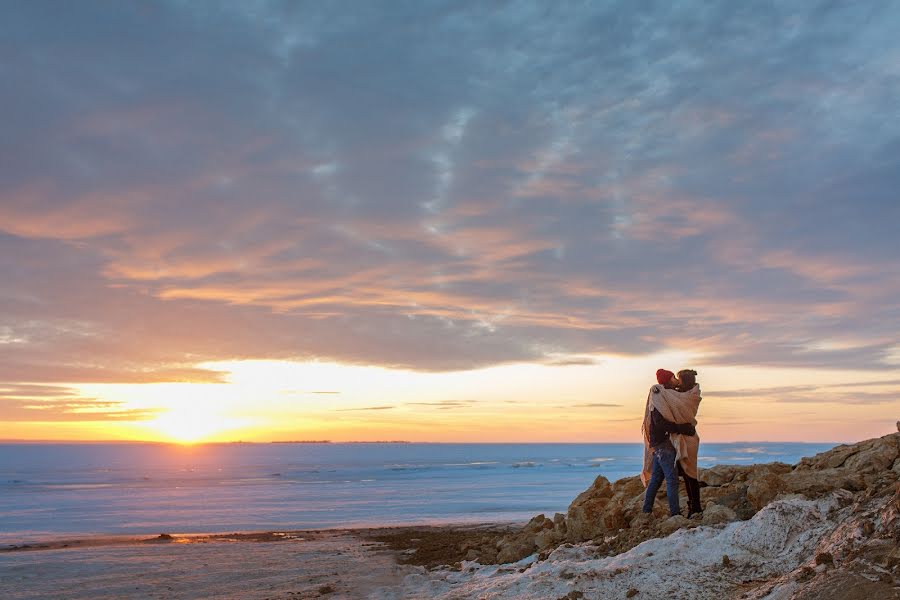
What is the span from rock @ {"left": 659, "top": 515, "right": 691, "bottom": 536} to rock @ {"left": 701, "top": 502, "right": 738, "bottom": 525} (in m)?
0.29

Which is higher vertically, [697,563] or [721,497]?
[721,497]

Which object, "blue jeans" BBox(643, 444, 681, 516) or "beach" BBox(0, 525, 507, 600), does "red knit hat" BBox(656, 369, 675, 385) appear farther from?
"beach" BBox(0, 525, 507, 600)

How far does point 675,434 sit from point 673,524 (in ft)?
4.50

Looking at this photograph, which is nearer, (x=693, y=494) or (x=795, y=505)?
(x=795, y=505)

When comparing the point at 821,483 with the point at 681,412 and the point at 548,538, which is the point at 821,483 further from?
the point at 548,538

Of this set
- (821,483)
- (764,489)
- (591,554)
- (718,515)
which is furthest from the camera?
(591,554)

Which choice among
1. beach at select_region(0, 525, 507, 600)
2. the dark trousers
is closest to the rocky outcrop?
the dark trousers

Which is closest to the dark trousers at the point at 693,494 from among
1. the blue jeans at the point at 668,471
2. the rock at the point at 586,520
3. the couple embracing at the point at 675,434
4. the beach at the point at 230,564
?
the couple embracing at the point at 675,434

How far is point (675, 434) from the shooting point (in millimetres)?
10320

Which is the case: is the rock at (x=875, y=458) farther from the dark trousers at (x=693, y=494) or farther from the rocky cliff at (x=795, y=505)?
the dark trousers at (x=693, y=494)

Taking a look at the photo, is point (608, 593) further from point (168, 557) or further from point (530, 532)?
point (168, 557)

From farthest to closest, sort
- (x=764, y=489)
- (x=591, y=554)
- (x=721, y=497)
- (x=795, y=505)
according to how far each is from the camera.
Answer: (x=721, y=497)
(x=591, y=554)
(x=764, y=489)
(x=795, y=505)

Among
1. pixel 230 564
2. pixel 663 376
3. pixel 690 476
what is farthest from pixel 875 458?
pixel 230 564

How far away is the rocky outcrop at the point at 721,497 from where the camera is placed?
30.4ft
